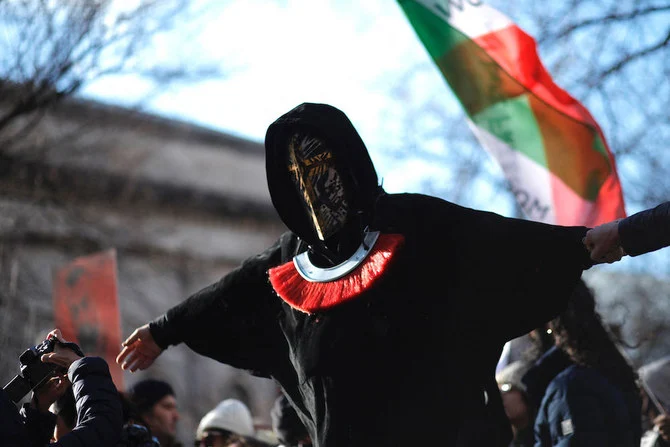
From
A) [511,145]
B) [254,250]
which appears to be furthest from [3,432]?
[254,250]

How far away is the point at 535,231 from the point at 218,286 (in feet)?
4.82

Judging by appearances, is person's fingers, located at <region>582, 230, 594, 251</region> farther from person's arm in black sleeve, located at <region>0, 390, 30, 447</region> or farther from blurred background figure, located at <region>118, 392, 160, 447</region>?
person's arm in black sleeve, located at <region>0, 390, 30, 447</region>

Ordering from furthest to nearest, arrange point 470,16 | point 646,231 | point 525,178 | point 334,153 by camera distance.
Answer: point 470,16 < point 525,178 < point 334,153 < point 646,231

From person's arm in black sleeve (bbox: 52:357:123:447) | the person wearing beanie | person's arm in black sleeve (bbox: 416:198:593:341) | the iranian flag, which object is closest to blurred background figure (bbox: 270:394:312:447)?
the person wearing beanie

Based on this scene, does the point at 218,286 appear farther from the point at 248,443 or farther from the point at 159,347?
the point at 248,443

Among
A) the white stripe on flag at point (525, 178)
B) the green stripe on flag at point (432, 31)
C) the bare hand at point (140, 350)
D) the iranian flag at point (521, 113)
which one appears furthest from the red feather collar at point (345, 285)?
the green stripe on flag at point (432, 31)

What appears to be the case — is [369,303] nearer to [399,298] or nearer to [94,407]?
[399,298]

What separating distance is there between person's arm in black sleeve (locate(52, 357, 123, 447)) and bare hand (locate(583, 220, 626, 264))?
5.49 feet

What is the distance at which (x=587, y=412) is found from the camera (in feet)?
16.1

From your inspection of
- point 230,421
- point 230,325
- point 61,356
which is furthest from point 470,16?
point 61,356

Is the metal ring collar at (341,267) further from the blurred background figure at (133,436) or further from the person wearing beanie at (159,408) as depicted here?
the person wearing beanie at (159,408)

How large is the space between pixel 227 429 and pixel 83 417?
145 inches

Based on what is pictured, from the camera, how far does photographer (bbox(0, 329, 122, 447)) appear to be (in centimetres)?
337

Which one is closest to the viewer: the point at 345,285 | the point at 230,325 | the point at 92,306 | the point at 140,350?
the point at 345,285
